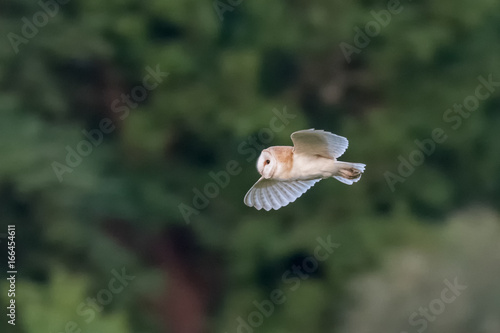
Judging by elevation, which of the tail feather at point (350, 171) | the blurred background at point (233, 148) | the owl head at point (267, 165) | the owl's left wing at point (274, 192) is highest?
the tail feather at point (350, 171)

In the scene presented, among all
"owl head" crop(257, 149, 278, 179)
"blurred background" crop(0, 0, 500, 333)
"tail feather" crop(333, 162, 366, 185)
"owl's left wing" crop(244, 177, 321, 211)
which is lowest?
"blurred background" crop(0, 0, 500, 333)

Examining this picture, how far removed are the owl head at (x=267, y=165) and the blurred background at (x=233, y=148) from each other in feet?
11.2

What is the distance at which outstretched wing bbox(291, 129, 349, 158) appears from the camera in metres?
1.91

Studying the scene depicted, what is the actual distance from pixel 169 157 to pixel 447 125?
5.64 feet

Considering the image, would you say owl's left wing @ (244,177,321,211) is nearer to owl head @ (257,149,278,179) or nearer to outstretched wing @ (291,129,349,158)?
outstretched wing @ (291,129,349,158)

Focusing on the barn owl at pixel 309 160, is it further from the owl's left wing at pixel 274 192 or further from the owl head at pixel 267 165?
the owl's left wing at pixel 274 192

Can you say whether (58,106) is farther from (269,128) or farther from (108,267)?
(269,128)

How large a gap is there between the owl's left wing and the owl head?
258 millimetres

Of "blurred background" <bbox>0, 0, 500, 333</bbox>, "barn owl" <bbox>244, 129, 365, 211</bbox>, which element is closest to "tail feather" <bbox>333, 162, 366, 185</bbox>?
"barn owl" <bbox>244, 129, 365, 211</bbox>

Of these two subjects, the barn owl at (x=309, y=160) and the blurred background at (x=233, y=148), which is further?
the blurred background at (x=233, y=148)

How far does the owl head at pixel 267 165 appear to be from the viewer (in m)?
1.86

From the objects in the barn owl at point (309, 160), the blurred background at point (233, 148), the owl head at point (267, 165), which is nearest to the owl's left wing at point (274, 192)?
the barn owl at point (309, 160)

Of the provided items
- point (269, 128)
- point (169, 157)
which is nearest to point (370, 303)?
point (269, 128)

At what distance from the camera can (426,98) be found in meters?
6.93
